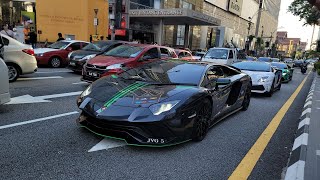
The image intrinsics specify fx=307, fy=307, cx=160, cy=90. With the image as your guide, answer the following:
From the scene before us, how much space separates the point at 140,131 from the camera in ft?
13.6

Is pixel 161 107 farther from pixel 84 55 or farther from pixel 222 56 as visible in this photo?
pixel 222 56

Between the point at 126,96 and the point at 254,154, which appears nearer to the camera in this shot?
the point at 126,96

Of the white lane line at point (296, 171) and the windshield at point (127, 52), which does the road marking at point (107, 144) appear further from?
the windshield at point (127, 52)

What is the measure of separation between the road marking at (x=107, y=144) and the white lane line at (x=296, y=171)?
2222 mm

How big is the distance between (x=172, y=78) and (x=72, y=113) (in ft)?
7.52

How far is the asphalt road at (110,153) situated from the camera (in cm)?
361

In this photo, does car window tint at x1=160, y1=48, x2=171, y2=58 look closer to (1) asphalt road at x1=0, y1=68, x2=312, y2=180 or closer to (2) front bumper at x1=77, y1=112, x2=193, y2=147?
(1) asphalt road at x1=0, y1=68, x2=312, y2=180

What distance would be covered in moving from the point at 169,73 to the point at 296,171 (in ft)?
8.78

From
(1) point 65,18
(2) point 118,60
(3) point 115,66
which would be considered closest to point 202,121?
(3) point 115,66

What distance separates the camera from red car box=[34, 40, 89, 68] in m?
13.6

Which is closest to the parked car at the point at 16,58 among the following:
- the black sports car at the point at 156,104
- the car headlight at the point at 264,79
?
the black sports car at the point at 156,104

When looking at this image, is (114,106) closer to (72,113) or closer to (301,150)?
(72,113)

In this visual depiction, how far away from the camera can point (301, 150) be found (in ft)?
14.1

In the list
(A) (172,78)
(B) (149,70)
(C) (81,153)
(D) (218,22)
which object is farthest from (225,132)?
(D) (218,22)
